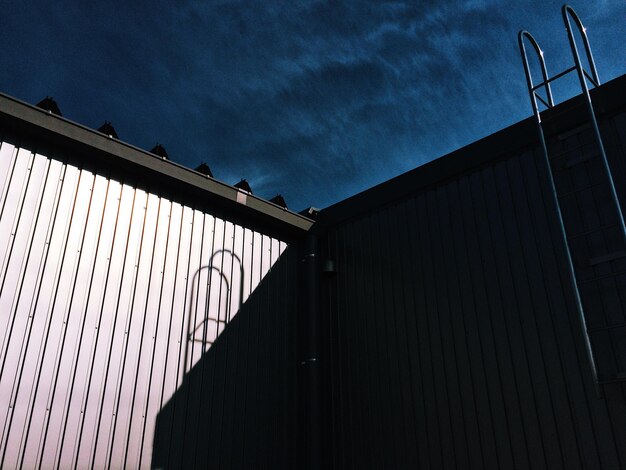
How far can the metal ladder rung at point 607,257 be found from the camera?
5031mm

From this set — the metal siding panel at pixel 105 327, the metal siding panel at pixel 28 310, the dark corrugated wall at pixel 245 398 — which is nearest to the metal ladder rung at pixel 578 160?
the dark corrugated wall at pixel 245 398

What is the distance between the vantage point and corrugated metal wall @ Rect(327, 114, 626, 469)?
5.18m

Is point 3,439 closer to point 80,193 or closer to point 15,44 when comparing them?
point 80,193

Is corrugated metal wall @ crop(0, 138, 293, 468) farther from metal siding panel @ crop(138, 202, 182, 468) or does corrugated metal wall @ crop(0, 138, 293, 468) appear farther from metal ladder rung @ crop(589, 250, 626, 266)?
metal ladder rung @ crop(589, 250, 626, 266)

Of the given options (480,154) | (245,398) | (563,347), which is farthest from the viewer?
(245,398)

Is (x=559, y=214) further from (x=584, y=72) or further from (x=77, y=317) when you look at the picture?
(x=77, y=317)

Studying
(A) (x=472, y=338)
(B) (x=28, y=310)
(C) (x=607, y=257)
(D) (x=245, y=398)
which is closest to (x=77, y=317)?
(B) (x=28, y=310)

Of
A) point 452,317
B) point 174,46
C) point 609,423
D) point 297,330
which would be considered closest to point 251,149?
point 174,46

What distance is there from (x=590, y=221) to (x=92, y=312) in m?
5.06

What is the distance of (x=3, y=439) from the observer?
4.77 meters

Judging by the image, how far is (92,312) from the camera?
18.6 feet

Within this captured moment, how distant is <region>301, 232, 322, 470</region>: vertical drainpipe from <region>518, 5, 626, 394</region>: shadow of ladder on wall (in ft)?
11.2

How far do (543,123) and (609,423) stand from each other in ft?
10.1

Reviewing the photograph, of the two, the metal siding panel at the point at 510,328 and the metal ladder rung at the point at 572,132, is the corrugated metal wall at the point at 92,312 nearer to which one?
the metal siding panel at the point at 510,328
